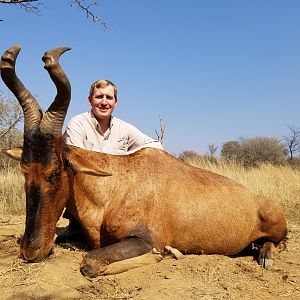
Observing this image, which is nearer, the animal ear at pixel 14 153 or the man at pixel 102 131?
the animal ear at pixel 14 153

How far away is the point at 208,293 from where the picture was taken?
385cm

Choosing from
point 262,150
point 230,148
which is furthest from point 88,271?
point 230,148

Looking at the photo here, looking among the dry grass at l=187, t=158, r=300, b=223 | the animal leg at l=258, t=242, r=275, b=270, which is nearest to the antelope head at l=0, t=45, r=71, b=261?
the animal leg at l=258, t=242, r=275, b=270

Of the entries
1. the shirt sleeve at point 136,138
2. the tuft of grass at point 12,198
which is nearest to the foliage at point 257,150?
the tuft of grass at point 12,198

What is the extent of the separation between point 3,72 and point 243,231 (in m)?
3.56

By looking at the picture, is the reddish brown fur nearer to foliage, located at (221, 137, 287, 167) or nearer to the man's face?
the man's face

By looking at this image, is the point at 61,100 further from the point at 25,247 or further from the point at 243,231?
the point at 243,231

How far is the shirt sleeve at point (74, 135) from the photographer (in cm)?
597

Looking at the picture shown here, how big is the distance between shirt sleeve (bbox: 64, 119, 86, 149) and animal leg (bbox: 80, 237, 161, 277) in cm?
174

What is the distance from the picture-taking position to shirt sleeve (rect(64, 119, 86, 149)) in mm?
5965

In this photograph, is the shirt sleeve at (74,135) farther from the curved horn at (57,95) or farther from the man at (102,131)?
the curved horn at (57,95)

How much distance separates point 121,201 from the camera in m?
5.07

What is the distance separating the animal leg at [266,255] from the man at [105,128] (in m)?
1.94

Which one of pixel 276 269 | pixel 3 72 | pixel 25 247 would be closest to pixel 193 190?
pixel 276 269
